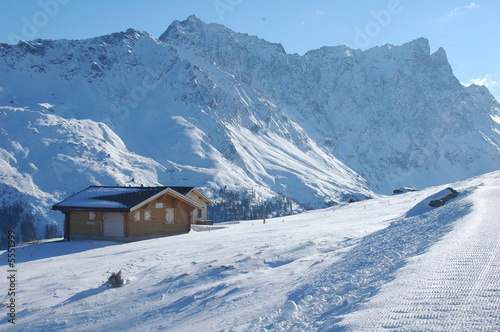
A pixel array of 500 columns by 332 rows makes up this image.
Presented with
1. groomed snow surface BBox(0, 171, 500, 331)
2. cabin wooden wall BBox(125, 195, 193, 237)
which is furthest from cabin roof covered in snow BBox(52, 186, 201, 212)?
groomed snow surface BBox(0, 171, 500, 331)

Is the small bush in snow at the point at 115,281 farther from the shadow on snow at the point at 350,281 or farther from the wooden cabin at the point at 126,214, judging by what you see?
the wooden cabin at the point at 126,214

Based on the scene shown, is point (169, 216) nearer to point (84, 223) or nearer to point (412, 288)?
point (84, 223)

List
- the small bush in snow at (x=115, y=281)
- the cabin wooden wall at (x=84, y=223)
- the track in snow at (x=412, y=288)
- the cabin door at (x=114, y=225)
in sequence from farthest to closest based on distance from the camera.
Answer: the cabin wooden wall at (x=84, y=223) < the cabin door at (x=114, y=225) < the small bush in snow at (x=115, y=281) < the track in snow at (x=412, y=288)

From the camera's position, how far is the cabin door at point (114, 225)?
33.0m

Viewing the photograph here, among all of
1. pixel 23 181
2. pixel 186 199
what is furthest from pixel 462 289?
pixel 23 181

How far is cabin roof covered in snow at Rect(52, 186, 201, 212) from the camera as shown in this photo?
33094 mm

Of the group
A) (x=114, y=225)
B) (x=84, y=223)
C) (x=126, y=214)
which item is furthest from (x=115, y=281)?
(x=84, y=223)

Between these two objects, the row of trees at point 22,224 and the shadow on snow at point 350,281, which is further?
the row of trees at point 22,224

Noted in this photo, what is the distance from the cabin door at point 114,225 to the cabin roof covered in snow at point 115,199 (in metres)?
0.74

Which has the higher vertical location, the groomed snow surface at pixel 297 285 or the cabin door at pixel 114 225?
the cabin door at pixel 114 225

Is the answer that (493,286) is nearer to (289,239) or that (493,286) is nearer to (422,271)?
(422,271)

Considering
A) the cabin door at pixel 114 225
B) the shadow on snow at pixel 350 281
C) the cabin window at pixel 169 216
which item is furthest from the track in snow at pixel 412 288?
the cabin window at pixel 169 216

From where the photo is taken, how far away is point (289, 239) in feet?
71.7

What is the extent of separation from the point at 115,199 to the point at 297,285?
25560 mm
